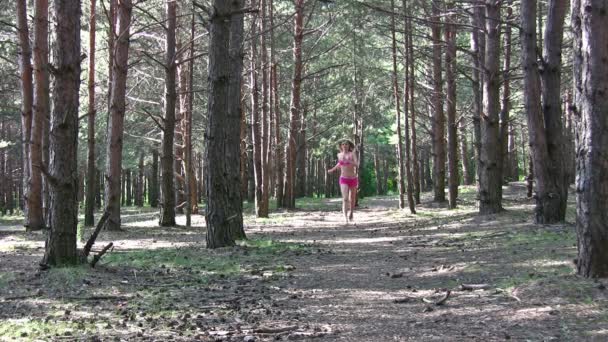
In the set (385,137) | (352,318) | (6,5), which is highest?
(6,5)

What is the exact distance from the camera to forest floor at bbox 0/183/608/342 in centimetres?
464

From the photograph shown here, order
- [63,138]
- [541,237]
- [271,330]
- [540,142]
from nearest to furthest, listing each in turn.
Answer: [271,330], [63,138], [541,237], [540,142]

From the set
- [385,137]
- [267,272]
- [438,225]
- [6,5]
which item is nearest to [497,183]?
[438,225]

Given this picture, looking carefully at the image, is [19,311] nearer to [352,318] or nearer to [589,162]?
[352,318]

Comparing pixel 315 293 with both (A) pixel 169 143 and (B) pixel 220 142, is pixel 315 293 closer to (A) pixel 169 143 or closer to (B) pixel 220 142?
(B) pixel 220 142

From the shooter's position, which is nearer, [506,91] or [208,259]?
[208,259]

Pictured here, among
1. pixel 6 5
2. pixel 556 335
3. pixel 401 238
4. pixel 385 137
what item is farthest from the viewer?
pixel 385 137

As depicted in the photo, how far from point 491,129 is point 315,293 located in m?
8.47

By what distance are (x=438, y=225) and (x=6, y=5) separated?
22152mm

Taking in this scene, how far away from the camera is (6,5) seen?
2612 centimetres

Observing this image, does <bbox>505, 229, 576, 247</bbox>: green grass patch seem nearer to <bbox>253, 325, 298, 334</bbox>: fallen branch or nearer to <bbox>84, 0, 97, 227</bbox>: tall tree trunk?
<bbox>253, 325, 298, 334</bbox>: fallen branch

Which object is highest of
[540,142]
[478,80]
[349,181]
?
[478,80]

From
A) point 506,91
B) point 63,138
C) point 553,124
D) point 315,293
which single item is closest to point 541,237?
point 553,124

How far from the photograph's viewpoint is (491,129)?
13.4m
